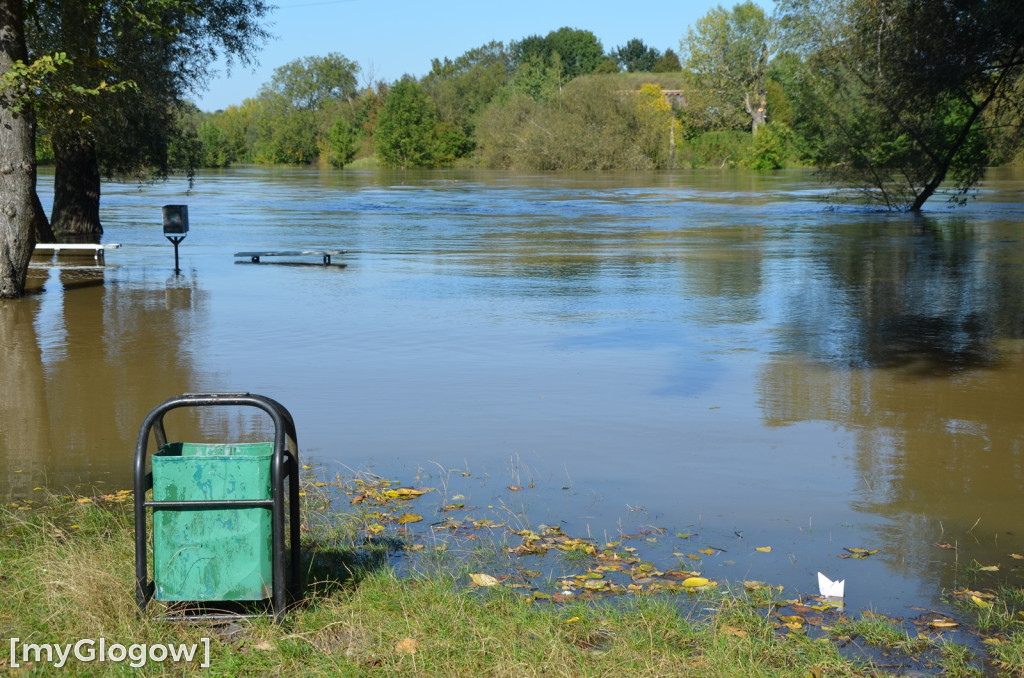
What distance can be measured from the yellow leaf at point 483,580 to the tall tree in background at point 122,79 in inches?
498

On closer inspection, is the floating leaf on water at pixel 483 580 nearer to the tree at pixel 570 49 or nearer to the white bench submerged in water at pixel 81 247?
the white bench submerged in water at pixel 81 247

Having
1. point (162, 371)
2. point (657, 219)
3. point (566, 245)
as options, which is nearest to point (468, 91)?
point (657, 219)

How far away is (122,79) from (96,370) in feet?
38.1

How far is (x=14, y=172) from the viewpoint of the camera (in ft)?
48.7

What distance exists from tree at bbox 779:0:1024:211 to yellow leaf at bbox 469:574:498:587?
53.9 ft

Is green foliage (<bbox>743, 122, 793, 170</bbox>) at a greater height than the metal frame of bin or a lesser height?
greater

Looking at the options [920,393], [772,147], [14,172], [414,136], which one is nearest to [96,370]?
[14,172]

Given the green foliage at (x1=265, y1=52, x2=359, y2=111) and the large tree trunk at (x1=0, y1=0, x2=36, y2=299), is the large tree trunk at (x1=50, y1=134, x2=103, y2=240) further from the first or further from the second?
the green foliage at (x1=265, y1=52, x2=359, y2=111)

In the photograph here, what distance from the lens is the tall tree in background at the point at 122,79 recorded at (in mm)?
17656

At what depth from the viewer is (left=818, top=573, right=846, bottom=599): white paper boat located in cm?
518

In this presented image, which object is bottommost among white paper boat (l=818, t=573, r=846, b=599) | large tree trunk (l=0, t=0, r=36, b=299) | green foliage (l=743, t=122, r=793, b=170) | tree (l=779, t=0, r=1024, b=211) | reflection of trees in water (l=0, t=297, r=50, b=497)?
white paper boat (l=818, t=573, r=846, b=599)

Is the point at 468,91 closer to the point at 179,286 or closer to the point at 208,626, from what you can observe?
the point at 179,286

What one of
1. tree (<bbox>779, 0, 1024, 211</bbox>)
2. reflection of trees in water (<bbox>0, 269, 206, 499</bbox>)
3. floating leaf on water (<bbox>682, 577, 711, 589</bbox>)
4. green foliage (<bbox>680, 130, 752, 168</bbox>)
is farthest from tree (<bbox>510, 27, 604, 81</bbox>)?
floating leaf on water (<bbox>682, 577, 711, 589</bbox>)

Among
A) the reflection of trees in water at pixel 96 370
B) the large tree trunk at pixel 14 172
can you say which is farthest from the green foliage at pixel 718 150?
the large tree trunk at pixel 14 172
